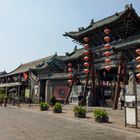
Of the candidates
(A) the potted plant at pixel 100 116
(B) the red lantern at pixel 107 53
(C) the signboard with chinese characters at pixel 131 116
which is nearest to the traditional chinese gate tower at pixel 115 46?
(B) the red lantern at pixel 107 53

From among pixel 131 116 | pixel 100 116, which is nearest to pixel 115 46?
pixel 100 116

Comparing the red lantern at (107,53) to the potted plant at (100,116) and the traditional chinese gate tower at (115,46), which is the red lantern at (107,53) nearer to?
the traditional chinese gate tower at (115,46)

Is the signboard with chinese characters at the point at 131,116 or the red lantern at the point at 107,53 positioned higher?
the red lantern at the point at 107,53

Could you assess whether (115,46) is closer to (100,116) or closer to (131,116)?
(100,116)

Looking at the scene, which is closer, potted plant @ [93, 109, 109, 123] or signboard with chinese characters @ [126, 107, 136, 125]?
signboard with chinese characters @ [126, 107, 136, 125]

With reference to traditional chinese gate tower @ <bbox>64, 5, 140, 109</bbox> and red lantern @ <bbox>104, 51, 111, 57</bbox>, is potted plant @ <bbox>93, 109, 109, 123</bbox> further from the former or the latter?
red lantern @ <bbox>104, 51, 111, 57</bbox>

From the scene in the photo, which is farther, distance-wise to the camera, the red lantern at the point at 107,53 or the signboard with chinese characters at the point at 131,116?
the red lantern at the point at 107,53

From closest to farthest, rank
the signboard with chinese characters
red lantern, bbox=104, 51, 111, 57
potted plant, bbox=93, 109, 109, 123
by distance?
the signboard with chinese characters → potted plant, bbox=93, 109, 109, 123 → red lantern, bbox=104, 51, 111, 57

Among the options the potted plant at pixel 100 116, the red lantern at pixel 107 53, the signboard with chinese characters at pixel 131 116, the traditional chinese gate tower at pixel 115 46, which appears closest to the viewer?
the signboard with chinese characters at pixel 131 116

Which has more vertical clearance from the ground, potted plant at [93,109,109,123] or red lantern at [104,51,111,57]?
red lantern at [104,51,111,57]

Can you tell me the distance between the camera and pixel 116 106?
24.3 meters

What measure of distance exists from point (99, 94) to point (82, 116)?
31.1 feet

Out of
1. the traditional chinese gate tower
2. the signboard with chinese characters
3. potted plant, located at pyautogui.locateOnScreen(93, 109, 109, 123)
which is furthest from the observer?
the traditional chinese gate tower

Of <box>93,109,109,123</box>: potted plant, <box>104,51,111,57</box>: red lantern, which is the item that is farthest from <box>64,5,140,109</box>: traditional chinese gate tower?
<box>93,109,109,123</box>: potted plant
